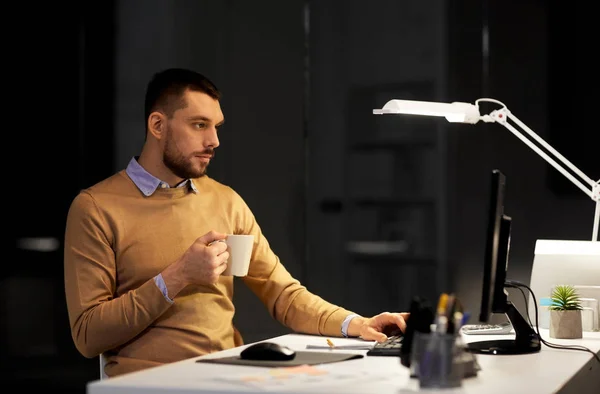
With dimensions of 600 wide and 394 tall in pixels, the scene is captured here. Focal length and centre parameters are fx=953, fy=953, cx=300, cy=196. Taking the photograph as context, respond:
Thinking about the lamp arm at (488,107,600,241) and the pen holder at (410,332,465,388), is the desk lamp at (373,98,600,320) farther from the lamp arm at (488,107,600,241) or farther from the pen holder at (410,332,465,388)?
the pen holder at (410,332,465,388)

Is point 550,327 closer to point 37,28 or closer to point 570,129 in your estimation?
point 570,129

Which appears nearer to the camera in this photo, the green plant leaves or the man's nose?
the green plant leaves

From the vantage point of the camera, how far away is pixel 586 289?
2883 millimetres

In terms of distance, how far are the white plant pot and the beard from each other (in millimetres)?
1103

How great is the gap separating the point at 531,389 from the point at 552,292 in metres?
1.12

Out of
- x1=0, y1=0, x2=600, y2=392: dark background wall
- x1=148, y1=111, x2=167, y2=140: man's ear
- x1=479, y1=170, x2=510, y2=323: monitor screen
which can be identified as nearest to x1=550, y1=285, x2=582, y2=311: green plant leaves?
x1=479, y1=170, x2=510, y2=323: monitor screen

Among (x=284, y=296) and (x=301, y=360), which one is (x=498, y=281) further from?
(x=284, y=296)

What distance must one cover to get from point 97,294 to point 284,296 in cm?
58

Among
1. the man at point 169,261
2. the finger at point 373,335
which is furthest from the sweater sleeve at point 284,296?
the finger at point 373,335

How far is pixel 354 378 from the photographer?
1.87 metres

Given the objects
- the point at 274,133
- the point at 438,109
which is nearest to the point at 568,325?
the point at 438,109

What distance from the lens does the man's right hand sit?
7.89ft

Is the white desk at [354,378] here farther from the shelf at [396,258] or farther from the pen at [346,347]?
the shelf at [396,258]

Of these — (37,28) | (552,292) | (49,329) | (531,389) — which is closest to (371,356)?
(531,389)
